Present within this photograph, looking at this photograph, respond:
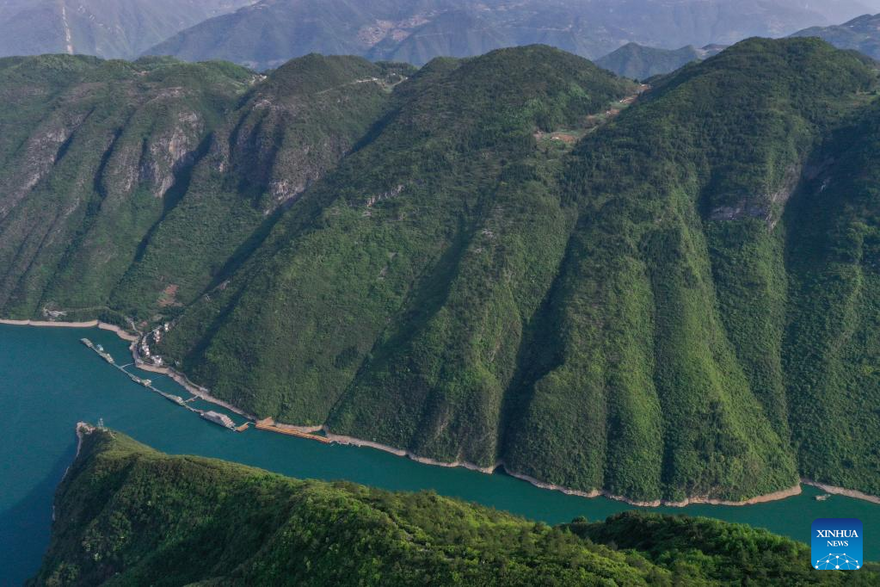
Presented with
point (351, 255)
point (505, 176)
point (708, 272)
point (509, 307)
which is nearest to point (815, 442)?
point (708, 272)

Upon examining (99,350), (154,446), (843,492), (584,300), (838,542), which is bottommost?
(154,446)

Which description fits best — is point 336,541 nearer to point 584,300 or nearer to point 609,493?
point 609,493

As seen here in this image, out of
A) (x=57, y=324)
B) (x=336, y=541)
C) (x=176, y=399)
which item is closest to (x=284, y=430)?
(x=176, y=399)

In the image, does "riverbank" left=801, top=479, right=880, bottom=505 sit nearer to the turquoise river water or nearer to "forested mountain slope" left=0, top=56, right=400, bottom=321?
the turquoise river water

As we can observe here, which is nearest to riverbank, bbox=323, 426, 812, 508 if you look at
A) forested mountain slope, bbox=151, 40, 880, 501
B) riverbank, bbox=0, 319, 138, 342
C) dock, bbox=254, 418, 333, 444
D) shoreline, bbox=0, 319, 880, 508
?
shoreline, bbox=0, 319, 880, 508

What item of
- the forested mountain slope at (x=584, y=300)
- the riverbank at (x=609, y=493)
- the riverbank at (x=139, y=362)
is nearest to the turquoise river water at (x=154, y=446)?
the riverbank at (x=609, y=493)
